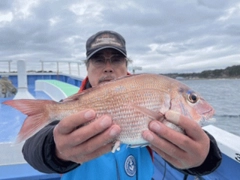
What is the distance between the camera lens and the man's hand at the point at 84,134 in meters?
1.21

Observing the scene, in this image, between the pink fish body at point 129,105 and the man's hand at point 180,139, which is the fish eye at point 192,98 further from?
the man's hand at point 180,139

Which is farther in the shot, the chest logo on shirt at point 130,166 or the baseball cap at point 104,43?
the baseball cap at point 104,43

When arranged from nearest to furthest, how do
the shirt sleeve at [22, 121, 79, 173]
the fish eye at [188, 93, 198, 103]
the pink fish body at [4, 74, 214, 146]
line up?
the pink fish body at [4, 74, 214, 146] < the fish eye at [188, 93, 198, 103] < the shirt sleeve at [22, 121, 79, 173]

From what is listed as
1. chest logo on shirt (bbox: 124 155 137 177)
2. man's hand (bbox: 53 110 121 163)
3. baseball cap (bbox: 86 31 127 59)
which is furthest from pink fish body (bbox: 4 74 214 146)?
baseball cap (bbox: 86 31 127 59)

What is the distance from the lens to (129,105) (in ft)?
4.43

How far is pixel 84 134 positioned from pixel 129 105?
331mm

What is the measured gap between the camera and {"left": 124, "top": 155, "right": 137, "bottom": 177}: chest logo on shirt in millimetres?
1902

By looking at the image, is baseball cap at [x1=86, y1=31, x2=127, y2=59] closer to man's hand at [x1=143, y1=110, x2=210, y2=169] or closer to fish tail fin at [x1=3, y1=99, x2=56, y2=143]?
fish tail fin at [x1=3, y1=99, x2=56, y2=143]

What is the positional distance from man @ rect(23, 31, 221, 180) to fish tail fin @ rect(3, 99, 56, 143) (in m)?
0.10

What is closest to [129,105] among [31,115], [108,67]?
[31,115]

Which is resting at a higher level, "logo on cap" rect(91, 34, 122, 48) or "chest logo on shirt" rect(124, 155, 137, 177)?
"logo on cap" rect(91, 34, 122, 48)

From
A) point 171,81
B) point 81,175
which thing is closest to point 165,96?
point 171,81

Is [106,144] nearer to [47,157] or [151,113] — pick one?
[151,113]

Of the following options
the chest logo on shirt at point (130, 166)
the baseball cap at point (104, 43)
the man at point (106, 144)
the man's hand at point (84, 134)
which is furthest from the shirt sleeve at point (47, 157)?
the baseball cap at point (104, 43)
